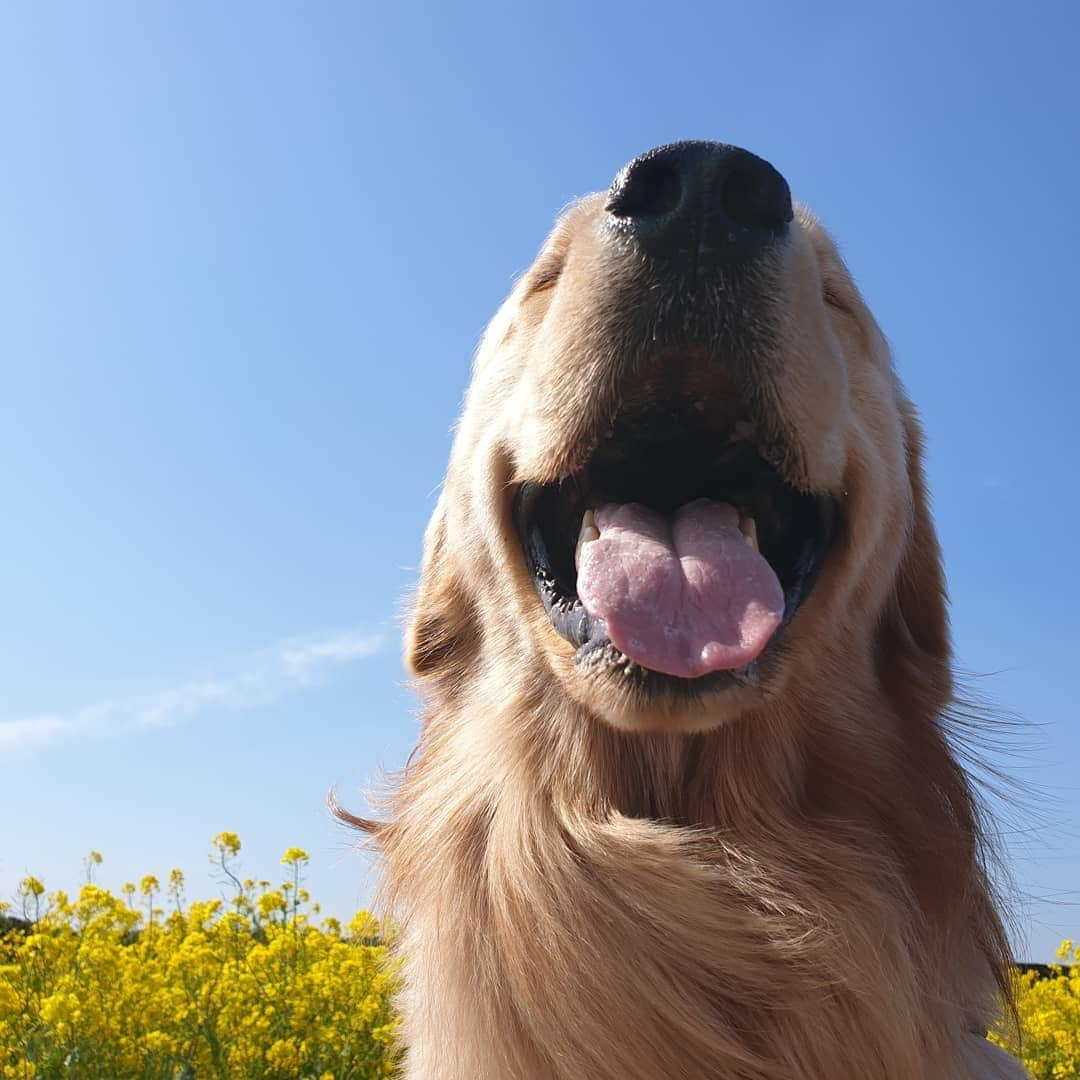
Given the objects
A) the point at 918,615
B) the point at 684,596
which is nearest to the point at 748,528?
the point at 684,596

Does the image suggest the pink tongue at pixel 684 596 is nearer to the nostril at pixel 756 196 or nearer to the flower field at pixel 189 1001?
the nostril at pixel 756 196

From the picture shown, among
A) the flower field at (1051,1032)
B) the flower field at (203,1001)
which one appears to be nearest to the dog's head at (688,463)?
the flower field at (203,1001)

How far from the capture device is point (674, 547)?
1.94 m

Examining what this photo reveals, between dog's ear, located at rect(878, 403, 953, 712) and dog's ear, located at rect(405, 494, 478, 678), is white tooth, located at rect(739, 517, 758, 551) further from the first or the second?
dog's ear, located at rect(405, 494, 478, 678)

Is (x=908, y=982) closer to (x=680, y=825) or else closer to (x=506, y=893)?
(x=680, y=825)

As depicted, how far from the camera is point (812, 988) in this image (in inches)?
74.3

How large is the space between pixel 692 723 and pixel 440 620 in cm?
115

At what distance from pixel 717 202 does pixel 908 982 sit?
5.19 feet

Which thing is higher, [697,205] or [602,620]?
[697,205]

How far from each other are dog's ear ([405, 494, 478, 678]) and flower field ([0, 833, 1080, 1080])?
877 millimetres

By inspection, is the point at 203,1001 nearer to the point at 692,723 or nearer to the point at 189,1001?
the point at 189,1001

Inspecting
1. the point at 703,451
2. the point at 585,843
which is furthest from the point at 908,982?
the point at 703,451

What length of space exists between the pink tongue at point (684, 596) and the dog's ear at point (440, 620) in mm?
807

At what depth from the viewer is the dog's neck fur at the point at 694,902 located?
6.20 feet
